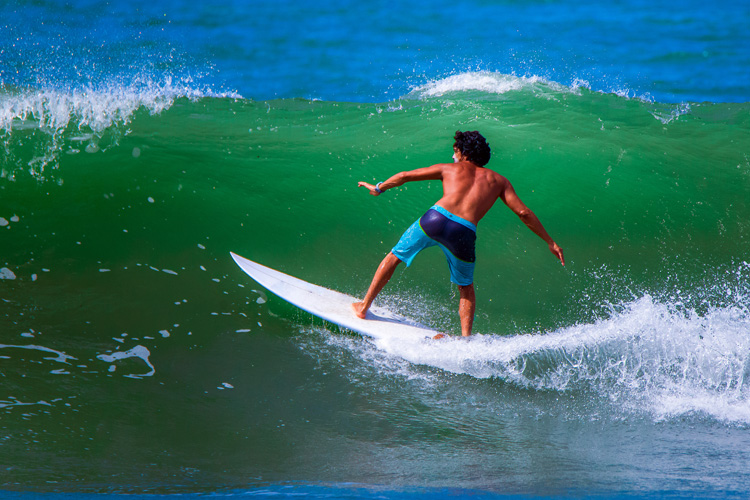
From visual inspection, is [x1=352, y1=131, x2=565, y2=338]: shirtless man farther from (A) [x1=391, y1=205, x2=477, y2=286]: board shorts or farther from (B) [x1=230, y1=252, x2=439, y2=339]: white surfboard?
(B) [x1=230, y1=252, x2=439, y2=339]: white surfboard

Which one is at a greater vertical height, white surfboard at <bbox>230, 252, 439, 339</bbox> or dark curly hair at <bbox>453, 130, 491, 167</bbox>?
dark curly hair at <bbox>453, 130, 491, 167</bbox>

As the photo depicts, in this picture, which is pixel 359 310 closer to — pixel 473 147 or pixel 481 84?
pixel 473 147

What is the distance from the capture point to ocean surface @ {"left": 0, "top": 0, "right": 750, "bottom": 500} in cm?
234

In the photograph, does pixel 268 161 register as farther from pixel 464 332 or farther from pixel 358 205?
pixel 464 332

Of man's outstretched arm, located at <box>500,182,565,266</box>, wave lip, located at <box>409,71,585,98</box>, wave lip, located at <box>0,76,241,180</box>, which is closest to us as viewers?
man's outstretched arm, located at <box>500,182,565,266</box>

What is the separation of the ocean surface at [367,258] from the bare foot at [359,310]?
5.7 inches

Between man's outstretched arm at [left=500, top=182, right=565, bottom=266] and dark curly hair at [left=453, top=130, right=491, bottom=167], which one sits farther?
dark curly hair at [left=453, top=130, right=491, bottom=167]

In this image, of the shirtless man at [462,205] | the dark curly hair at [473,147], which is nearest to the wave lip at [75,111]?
the shirtless man at [462,205]

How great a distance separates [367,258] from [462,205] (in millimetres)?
1513

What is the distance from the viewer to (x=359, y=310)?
12.0 ft

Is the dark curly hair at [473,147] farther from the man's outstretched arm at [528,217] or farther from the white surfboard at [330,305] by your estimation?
the white surfboard at [330,305]

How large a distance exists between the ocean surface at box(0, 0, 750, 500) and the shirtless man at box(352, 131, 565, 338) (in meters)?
0.57

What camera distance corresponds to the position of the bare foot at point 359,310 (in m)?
3.61

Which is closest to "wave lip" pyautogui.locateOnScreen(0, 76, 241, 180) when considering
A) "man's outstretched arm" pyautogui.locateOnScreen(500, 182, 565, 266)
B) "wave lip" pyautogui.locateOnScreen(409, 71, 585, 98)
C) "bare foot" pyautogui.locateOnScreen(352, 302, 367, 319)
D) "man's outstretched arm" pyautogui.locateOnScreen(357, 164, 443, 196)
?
"wave lip" pyautogui.locateOnScreen(409, 71, 585, 98)
